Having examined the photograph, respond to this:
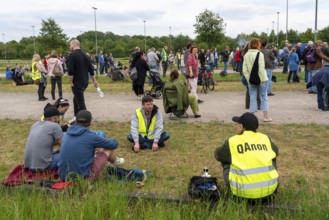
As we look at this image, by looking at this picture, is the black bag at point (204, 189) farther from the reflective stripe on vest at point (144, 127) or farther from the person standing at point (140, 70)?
the person standing at point (140, 70)

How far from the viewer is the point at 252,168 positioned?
3.99 metres

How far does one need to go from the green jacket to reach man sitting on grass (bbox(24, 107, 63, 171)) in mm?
4146

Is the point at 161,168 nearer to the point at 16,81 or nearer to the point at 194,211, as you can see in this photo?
the point at 194,211

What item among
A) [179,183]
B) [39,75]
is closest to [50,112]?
[179,183]

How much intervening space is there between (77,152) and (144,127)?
224 centimetres

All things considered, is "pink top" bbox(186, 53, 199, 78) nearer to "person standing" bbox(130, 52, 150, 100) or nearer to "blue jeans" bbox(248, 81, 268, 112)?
"person standing" bbox(130, 52, 150, 100)

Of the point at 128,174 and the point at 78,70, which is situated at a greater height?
the point at 78,70

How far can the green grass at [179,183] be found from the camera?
12.5 feet

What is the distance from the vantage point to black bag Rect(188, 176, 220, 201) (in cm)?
423

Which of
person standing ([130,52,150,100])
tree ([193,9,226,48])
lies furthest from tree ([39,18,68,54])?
person standing ([130,52,150,100])

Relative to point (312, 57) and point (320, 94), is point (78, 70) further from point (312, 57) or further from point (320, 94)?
point (312, 57)

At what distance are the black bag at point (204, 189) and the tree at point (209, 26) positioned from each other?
43380mm

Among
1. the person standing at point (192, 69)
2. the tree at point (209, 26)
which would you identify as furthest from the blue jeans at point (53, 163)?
the tree at point (209, 26)

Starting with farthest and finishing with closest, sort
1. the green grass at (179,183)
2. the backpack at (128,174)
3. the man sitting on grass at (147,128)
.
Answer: the man sitting on grass at (147,128) < the backpack at (128,174) < the green grass at (179,183)
